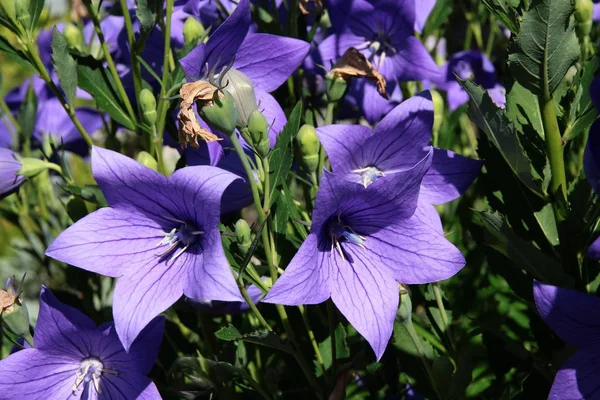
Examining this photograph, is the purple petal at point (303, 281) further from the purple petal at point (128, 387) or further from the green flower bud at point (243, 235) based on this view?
the purple petal at point (128, 387)

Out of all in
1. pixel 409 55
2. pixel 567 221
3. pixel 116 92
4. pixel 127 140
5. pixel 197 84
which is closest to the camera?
pixel 197 84

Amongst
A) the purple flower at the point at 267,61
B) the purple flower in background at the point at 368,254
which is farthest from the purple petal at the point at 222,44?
the purple flower in background at the point at 368,254

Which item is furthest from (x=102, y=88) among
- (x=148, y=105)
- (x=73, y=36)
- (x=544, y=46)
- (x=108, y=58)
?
(x=544, y=46)

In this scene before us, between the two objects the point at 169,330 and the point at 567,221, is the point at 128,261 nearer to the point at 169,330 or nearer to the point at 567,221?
the point at 169,330

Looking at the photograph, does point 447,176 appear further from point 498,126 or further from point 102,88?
point 102,88

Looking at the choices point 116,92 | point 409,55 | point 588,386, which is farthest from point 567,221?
point 116,92
